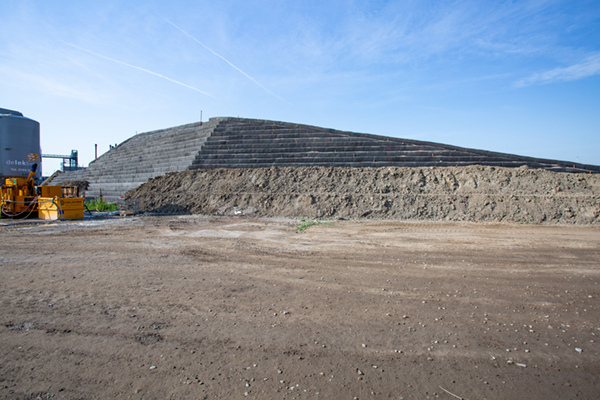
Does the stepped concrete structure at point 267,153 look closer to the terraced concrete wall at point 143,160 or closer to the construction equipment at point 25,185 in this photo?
the terraced concrete wall at point 143,160

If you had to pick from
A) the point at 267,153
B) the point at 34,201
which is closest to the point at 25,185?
the point at 34,201

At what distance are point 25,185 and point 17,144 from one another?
2962 millimetres

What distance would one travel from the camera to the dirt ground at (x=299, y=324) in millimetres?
2846

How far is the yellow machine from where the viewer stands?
50.8ft

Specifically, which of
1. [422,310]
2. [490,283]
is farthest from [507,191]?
[422,310]

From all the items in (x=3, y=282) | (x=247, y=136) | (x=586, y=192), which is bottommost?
(x=3, y=282)

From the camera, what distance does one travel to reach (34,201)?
15625 mm

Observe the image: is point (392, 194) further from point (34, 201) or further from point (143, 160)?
point (143, 160)

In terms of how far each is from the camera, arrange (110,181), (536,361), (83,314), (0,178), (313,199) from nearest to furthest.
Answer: (536,361), (83,314), (0,178), (313,199), (110,181)

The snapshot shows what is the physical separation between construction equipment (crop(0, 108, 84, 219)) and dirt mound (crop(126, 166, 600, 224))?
15.6 feet

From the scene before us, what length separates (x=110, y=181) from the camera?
27.7 m

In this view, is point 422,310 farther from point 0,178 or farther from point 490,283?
point 0,178

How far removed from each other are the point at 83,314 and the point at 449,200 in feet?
52.4

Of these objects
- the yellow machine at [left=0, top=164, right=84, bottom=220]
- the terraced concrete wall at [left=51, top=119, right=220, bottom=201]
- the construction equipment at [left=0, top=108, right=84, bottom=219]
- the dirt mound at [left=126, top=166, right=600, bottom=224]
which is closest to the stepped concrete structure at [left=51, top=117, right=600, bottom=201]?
the terraced concrete wall at [left=51, top=119, right=220, bottom=201]
